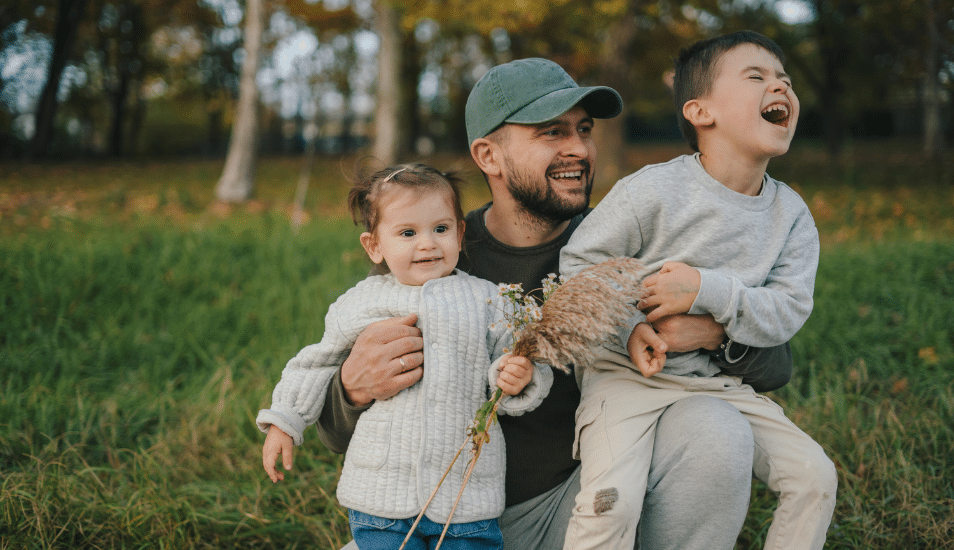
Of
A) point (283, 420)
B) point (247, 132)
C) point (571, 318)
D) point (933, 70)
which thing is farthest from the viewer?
point (247, 132)

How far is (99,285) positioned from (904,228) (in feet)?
27.0

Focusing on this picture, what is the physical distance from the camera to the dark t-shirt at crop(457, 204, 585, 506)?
2135mm

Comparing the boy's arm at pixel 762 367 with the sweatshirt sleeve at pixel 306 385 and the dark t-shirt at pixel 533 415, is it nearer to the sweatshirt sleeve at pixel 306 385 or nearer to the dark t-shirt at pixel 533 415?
the dark t-shirt at pixel 533 415

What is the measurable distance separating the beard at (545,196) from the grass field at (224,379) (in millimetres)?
311

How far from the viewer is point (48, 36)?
55.1 ft

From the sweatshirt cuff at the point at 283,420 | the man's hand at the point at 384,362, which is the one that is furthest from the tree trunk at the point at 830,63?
the sweatshirt cuff at the point at 283,420

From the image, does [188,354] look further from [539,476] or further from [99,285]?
[539,476]

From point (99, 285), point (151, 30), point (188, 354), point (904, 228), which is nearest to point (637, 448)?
point (188, 354)

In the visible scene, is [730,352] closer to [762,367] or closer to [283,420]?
[762,367]

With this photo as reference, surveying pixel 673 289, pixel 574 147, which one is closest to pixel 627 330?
pixel 673 289

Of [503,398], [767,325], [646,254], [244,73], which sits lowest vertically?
[503,398]

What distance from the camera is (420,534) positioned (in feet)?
6.16

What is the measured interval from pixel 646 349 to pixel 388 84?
11280mm

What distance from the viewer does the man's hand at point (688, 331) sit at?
75.2 inches
